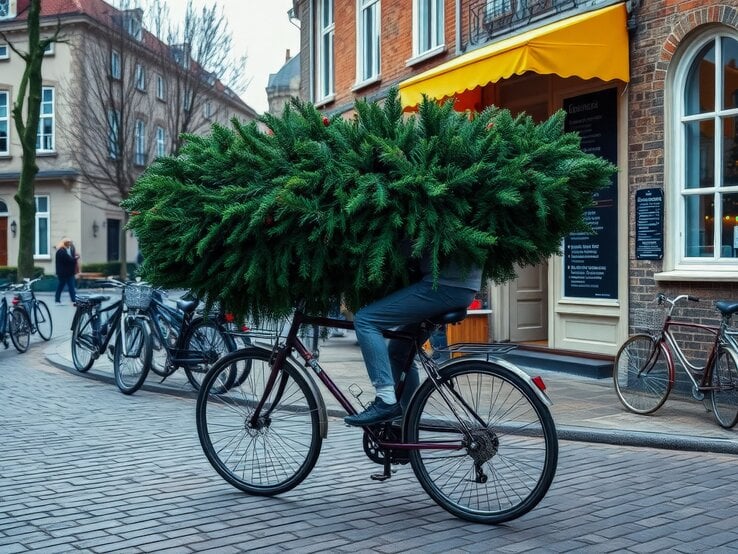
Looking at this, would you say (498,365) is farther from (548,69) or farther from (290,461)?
(548,69)

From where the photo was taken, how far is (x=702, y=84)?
8883mm

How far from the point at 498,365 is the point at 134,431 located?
3.80 metres

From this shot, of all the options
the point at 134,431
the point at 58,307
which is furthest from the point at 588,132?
the point at 58,307

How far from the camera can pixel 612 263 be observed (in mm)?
10000

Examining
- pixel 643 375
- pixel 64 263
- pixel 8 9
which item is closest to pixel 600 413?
pixel 643 375

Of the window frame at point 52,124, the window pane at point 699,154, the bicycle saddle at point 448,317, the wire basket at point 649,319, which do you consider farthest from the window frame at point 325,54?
the window frame at point 52,124

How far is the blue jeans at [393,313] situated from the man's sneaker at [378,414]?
10cm

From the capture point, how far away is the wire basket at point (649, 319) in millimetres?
8133

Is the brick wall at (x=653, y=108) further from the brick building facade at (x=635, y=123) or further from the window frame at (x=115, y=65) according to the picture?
the window frame at (x=115, y=65)

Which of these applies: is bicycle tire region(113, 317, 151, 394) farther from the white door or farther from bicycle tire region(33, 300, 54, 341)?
bicycle tire region(33, 300, 54, 341)

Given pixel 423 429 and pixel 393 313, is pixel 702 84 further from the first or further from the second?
pixel 423 429

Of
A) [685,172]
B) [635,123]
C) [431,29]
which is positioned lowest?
[685,172]

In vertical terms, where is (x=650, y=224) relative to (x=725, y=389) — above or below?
above

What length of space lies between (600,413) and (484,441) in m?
3.67
